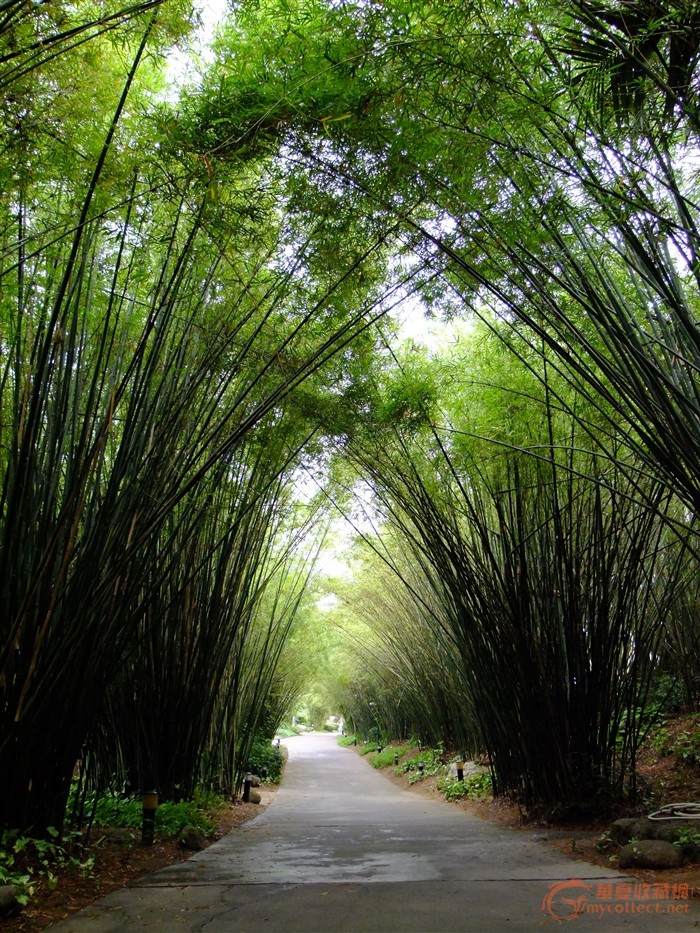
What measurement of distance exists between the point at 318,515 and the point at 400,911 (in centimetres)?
508

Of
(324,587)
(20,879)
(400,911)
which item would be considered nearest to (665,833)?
(400,911)

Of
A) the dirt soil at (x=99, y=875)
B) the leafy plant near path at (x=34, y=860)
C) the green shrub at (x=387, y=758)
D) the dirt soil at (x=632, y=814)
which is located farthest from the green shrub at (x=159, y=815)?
the green shrub at (x=387, y=758)

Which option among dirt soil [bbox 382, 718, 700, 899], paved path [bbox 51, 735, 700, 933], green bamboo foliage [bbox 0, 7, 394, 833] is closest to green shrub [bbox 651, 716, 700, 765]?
dirt soil [bbox 382, 718, 700, 899]

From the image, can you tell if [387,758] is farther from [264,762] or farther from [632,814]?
[632,814]

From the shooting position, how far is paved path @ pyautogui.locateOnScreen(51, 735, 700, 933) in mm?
2172

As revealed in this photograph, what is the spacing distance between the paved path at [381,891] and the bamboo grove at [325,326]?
2.02ft

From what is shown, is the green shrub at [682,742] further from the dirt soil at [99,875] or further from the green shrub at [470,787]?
the dirt soil at [99,875]

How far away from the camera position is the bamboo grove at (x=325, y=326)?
236 centimetres

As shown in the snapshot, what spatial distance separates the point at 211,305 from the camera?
138 inches

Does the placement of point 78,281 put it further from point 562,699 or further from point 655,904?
point 562,699

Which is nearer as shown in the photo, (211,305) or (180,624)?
(211,305)

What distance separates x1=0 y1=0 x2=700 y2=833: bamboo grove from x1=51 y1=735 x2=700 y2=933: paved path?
2.02 ft

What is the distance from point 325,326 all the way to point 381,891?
9.06 feet

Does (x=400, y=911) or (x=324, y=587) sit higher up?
(x=324, y=587)
